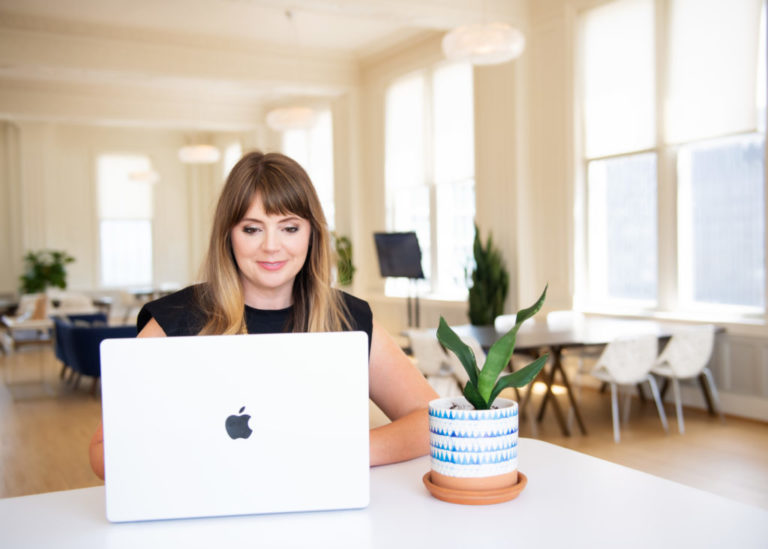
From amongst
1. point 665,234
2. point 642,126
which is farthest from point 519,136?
point 665,234

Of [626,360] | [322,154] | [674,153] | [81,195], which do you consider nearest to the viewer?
[626,360]

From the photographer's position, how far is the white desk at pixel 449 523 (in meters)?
1.12

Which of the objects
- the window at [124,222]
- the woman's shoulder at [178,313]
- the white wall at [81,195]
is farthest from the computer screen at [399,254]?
the window at [124,222]

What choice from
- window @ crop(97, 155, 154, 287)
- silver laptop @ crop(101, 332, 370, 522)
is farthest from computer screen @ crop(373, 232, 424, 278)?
window @ crop(97, 155, 154, 287)

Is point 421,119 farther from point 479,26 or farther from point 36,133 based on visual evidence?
point 36,133

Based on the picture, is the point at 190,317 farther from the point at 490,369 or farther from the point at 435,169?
the point at 435,169

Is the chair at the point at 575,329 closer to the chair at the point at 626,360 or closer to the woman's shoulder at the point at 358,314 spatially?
the chair at the point at 626,360

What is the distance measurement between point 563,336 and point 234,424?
15.2 ft

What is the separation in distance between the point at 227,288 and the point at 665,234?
5474mm

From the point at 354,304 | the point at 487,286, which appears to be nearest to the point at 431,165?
the point at 487,286

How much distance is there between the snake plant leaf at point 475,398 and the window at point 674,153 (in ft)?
17.1

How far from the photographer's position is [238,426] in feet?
3.92

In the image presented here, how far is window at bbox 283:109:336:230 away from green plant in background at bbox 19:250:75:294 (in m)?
5.46

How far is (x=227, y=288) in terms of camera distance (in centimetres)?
179
